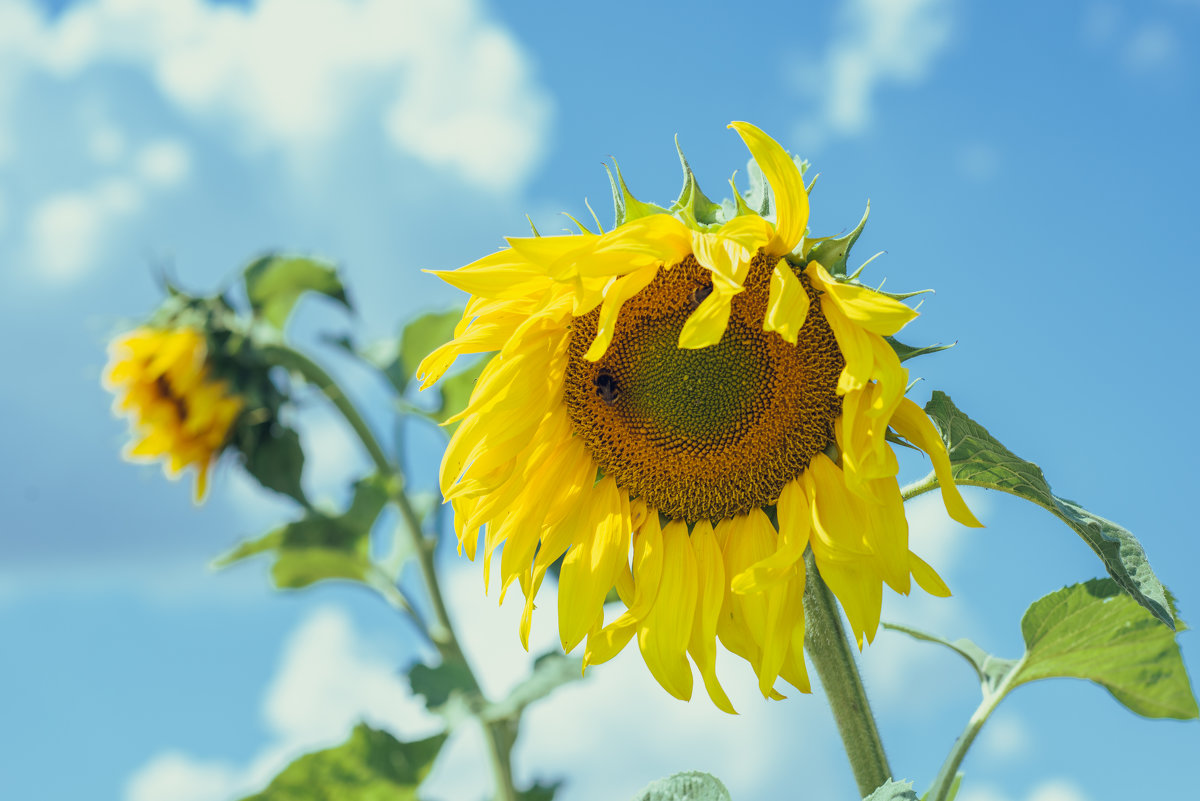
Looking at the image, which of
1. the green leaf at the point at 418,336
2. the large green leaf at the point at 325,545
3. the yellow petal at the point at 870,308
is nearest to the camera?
the yellow petal at the point at 870,308

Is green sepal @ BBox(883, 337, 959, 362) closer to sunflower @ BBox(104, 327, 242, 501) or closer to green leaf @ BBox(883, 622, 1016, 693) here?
green leaf @ BBox(883, 622, 1016, 693)

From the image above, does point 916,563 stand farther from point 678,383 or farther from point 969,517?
point 678,383

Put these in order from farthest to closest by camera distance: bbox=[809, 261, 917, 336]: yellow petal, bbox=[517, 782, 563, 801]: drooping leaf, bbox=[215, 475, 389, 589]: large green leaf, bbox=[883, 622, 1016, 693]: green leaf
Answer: bbox=[215, 475, 389, 589]: large green leaf, bbox=[517, 782, 563, 801]: drooping leaf, bbox=[883, 622, 1016, 693]: green leaf, bbox=[809, 261, 917, 336]: yellow petal

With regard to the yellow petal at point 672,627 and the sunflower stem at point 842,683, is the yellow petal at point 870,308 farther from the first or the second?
the yellow petal at point 672,627

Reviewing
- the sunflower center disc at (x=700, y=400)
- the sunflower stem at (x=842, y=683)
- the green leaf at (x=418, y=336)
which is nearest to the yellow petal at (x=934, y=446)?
the sunflower center disc at (x=700, y=400)

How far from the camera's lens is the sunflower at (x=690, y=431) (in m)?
1.78

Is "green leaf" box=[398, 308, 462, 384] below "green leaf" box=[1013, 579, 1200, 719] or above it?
above

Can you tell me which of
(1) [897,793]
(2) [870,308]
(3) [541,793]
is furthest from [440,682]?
(2) [870,308]

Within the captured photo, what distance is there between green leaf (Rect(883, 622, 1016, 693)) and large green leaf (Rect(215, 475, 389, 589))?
2.89 metres

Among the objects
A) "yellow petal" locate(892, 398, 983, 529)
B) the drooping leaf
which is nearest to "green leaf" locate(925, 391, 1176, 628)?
"yellow petal" locate(892, 398, 983, 529)

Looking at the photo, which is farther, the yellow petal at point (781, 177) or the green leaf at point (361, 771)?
the green leaf at point (361, 771)

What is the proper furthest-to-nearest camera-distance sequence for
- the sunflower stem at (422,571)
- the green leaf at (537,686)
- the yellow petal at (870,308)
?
the sunflower stem at (422,571)
the green leaf at (537,686)
the yellow petal at (870,308)

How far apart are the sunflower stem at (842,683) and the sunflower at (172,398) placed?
3.41 m

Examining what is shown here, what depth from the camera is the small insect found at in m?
2.13
